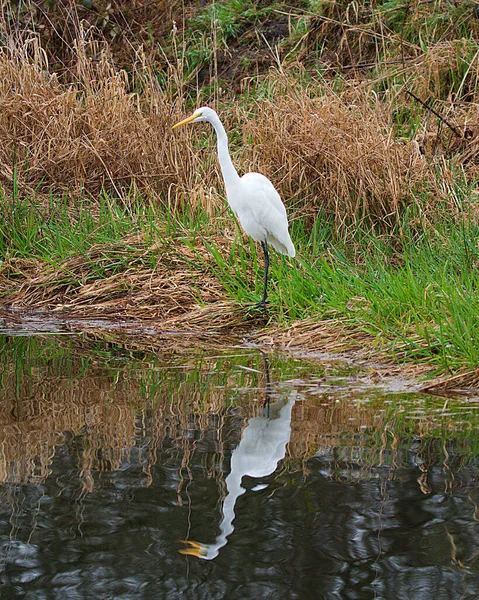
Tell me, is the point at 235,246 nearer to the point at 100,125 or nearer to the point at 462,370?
the point at 100,125

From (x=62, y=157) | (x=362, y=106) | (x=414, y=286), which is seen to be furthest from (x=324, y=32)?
(x=414, y=286)

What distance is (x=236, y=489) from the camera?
2.68 metres

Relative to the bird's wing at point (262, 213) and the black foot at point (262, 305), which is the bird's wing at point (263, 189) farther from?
the black foot at point (262, 305)

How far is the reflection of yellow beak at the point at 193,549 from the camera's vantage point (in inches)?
87.4

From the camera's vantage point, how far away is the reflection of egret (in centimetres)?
229

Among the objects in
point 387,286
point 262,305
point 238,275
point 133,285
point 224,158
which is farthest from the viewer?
point 133,285

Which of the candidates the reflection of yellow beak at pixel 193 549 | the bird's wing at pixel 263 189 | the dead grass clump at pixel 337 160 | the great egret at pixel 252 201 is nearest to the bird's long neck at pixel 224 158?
the great egret at pixel 252 201

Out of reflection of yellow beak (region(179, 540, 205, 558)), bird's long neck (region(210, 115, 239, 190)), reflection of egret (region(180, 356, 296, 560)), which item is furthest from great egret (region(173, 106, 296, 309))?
reflection of yellow beak (region(179, 540, 205, 558))

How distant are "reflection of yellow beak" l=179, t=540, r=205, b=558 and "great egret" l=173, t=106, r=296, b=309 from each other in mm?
3929

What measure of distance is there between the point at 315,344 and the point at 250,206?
1.35m

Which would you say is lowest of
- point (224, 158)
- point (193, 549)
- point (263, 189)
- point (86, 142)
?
point (193, 549)

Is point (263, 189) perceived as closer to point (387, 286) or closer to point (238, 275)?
point (238, 275)

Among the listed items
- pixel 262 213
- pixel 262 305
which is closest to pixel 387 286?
pixel 262 305

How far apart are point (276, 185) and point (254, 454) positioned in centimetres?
473
